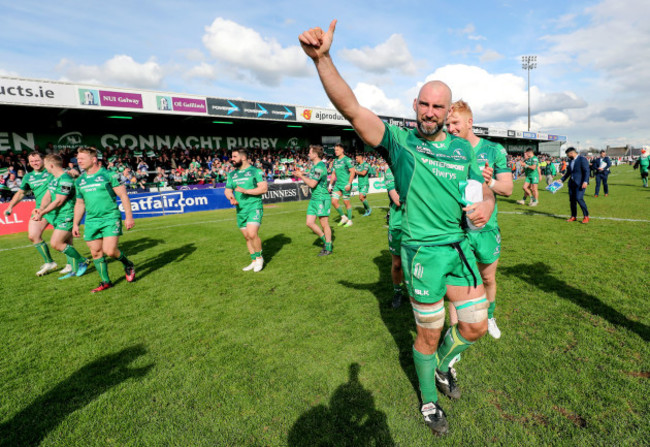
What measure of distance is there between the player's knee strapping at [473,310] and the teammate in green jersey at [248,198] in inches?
184

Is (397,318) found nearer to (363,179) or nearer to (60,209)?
(60,209)

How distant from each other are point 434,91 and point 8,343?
5.59m

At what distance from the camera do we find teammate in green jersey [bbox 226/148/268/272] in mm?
6363

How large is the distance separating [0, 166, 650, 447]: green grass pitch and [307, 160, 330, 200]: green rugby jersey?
1.82 metres

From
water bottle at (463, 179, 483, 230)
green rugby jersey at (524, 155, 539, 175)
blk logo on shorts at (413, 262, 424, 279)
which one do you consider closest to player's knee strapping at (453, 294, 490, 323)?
blk logo on shorts at (413, 262, 424, 279)

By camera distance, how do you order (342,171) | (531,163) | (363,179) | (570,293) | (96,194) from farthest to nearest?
(363,179) < (531,163) < (342,171) < (96,194) < (570,293)

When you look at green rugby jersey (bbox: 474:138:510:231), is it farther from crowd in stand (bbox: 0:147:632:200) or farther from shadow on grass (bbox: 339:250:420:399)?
crowd in stand (bbox: 0:147:632:200)

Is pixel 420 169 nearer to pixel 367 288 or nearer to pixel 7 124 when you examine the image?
pixel 367 288

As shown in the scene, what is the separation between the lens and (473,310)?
2326 millimetres

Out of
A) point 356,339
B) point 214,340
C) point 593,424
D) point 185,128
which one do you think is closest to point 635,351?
point 593,424

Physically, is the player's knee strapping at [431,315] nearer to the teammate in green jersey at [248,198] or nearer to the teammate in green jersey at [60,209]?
the teammate in green jersey at [248,198]

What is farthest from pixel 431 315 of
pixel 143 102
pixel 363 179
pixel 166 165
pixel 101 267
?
pixel 166 165

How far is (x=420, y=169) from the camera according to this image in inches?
88.3

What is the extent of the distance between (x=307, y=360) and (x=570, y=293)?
3923 mm
